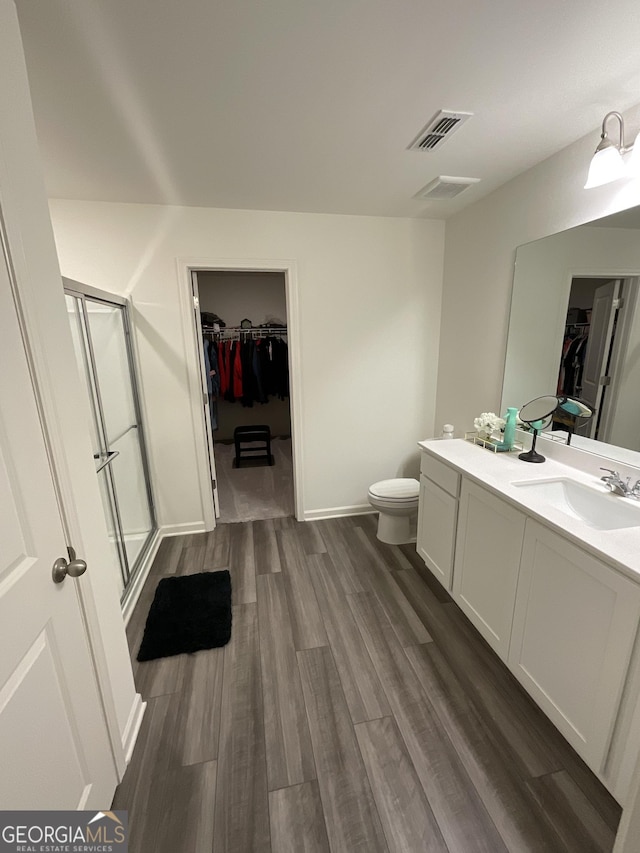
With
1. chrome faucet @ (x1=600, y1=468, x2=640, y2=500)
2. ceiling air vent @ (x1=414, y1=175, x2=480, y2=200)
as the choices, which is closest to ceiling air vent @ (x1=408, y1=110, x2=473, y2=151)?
ceiling air vent @ (x1=414, y1=175, x2=480, y2=200)

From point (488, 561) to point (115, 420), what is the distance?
2.25 meters

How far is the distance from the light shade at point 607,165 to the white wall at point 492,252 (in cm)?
14

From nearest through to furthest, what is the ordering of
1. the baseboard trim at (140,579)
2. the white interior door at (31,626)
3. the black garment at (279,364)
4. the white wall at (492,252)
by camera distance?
the white interior door at (31,626) → the white wall at (492,252) → the baseboard trim at (140,579) → the black garment at (279,364)

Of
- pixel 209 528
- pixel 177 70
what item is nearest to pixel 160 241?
pixel 177 70

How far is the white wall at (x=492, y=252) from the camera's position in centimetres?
168

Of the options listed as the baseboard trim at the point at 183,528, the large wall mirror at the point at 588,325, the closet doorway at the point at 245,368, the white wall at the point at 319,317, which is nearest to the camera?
the large wall mirror at the point at 588,325

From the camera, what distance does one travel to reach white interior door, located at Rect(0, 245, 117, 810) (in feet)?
2.50

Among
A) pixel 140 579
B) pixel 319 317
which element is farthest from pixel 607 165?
pixel 140 579

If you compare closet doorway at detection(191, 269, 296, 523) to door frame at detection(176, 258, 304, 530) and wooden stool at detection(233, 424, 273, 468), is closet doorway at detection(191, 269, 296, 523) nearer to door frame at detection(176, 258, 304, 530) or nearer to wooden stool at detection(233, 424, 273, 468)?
wooden stool at detection(233, 424, 273, 468)

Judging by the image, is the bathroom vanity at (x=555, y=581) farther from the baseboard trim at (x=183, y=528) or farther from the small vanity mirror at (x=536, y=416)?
the baseboard trim at (x=183, y=528)

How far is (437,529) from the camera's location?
2127 millimetres

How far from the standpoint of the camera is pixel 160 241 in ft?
7.90

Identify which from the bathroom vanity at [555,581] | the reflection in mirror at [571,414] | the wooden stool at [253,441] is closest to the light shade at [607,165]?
the reflection in mirror at [571,414]

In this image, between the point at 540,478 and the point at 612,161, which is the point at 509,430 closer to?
the point at 540,478
